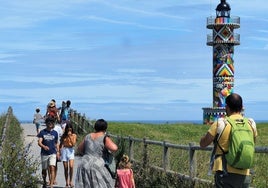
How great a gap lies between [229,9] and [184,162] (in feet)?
144

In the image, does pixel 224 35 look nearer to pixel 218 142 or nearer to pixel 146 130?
pixel 146 130

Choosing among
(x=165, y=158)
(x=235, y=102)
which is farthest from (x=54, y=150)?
(x=235, y=102)

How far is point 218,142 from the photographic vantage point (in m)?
7.66

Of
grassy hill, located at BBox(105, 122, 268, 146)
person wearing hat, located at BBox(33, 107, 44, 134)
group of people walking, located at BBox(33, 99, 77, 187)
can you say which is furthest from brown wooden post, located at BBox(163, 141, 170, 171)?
grassy hill, located at BBox(105, 122, 268, 146)

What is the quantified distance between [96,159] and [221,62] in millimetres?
44777

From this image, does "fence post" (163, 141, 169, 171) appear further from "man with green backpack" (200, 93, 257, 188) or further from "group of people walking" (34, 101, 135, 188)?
"man with green backpack" (200, 93, 257, 188)

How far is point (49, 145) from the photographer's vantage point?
13.6 meters

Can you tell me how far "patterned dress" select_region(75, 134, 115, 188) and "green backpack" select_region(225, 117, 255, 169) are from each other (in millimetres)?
2807

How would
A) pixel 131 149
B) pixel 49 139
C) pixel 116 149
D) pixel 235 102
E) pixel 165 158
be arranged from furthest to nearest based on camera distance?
pixel 131 149 < pixel 165 158 < pixel 49 139 < pixel 116 149 < pixel 235 102

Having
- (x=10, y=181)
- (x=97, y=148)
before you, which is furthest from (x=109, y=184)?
(x=10, y=181)

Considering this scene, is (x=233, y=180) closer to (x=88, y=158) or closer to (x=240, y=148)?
(x=240, y=148)

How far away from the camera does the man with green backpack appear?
24.5 feet

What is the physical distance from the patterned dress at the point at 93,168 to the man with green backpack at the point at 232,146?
254 cm

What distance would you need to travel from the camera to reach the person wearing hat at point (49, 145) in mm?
13548
